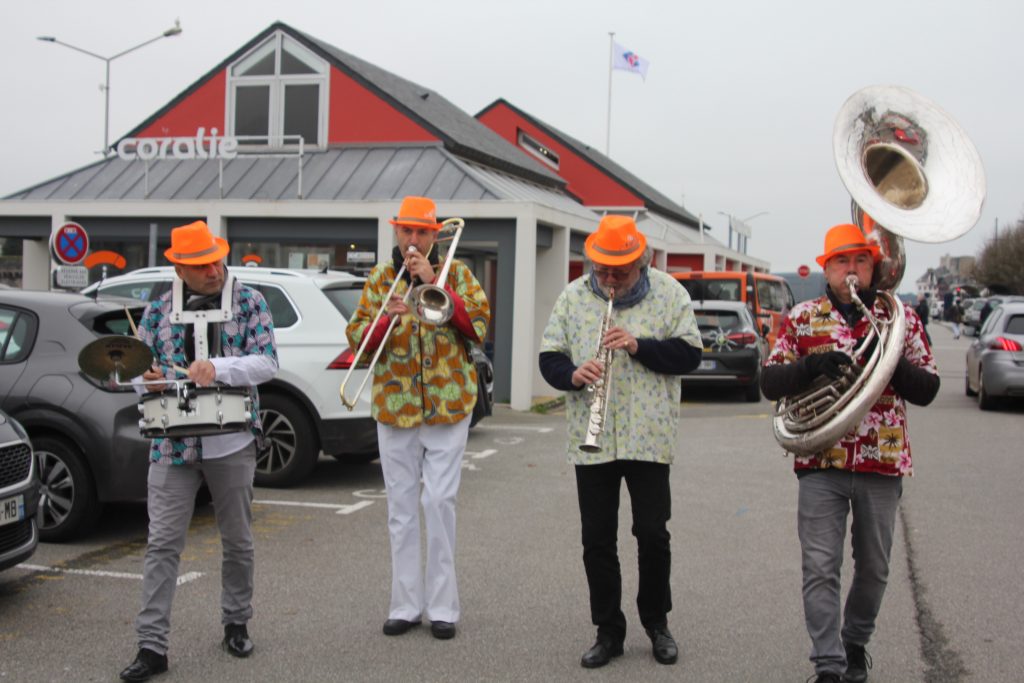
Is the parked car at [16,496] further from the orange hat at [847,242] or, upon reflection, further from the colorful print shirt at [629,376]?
the orange hat at [847,242]

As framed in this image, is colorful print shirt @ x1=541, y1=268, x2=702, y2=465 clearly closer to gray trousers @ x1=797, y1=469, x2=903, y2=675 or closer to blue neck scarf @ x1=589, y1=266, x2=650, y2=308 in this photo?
blue neck scarf @ x1=589, y1=266, x2=650, y2=308

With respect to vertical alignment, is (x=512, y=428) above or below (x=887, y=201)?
below

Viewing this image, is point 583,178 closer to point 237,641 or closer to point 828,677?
point 237,641

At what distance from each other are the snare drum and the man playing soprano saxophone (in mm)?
1351

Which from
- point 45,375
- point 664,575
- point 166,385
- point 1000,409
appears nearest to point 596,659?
point 664,575

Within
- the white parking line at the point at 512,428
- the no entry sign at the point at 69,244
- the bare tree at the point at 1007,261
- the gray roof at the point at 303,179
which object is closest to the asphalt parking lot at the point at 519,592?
the white parking line at the point at 512,428

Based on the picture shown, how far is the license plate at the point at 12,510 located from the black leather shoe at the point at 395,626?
1.92 meters

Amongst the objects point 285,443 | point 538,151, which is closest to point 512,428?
point 285,443

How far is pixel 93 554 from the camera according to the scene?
6734 millimetres

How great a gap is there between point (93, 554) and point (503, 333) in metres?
10.2

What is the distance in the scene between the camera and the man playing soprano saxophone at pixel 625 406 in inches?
185

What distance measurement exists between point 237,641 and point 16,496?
151 centimetres

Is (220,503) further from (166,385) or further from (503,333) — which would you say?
(503,333)

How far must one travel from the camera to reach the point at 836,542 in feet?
14.4
